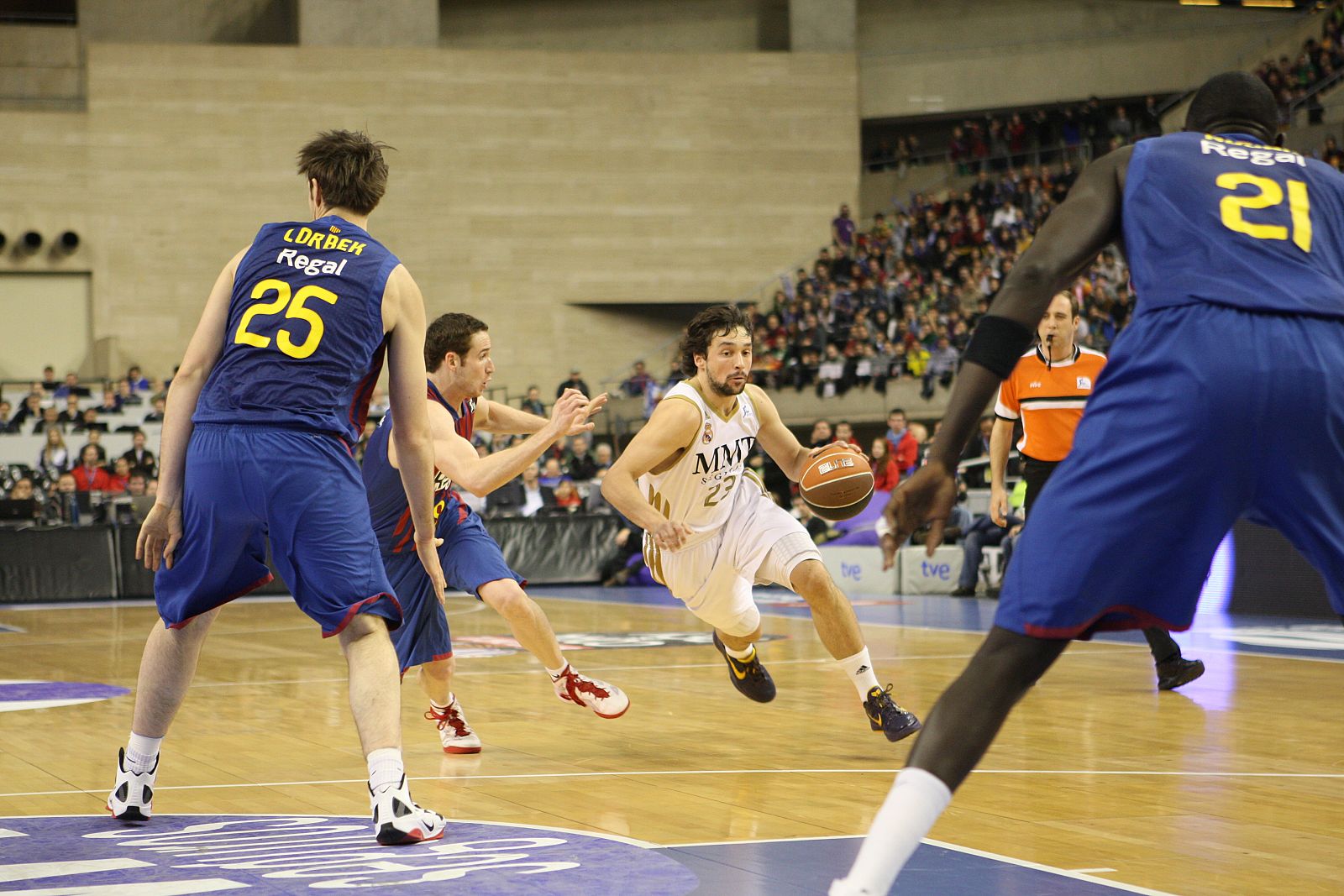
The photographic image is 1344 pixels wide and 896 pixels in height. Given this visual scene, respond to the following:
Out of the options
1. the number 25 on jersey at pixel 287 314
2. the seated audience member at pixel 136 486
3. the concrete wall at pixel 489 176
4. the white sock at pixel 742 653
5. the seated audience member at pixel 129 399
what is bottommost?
the seated audience member at pixel 136 486

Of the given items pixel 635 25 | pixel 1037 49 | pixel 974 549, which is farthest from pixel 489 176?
pixel 974 549

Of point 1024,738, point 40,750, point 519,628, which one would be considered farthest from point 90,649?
point 1024,738

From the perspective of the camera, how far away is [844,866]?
4004 millimetres

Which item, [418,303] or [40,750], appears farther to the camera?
[40,750]

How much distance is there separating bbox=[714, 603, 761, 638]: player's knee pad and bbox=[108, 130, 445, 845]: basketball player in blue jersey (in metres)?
2.30

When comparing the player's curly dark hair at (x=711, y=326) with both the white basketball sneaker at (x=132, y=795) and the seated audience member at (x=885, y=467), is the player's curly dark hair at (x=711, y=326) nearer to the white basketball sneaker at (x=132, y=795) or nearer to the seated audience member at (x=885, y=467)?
the white basketball sneaker at (x=132, y=795)

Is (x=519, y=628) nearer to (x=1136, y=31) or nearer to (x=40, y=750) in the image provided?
(x=40, y=750)

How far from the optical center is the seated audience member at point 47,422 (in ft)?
73.0

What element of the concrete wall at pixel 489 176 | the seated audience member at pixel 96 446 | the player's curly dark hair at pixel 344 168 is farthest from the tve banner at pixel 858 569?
the concrete wall at pixel 489 176

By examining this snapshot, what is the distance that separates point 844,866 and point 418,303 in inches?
79.0

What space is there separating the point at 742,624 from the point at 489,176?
25.3 metres

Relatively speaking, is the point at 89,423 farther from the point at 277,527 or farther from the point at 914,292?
the point at 277,527

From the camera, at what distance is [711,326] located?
6.38 meters

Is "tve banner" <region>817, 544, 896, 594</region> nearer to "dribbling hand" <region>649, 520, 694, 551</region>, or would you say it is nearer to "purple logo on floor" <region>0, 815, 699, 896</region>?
"dribbling hand" <region>649, 520, 694, 551</region>
